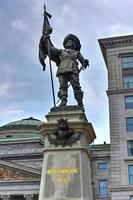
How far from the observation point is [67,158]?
43.8 feet

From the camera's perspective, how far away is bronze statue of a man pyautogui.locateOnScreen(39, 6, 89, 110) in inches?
577

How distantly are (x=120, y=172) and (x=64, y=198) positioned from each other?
5835 centimetres

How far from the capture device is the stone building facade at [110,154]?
70.5 m

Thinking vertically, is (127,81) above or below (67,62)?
above

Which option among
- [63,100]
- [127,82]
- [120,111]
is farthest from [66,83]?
[127,82]

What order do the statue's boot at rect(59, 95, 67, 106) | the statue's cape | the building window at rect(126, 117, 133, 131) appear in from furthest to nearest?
the building window at rect(126, 117, 133, 131) → the statue's cape → the statue's boot at rect(59, 95, 67, 106)

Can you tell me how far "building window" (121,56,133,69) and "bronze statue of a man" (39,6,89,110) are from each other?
61.7 m

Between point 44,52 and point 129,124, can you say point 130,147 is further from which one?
point 44,52

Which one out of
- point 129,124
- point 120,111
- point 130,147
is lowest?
point 130,147

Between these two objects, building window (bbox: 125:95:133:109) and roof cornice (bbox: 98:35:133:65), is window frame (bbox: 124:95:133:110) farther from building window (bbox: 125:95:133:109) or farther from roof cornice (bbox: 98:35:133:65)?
roof cornice (bbox: 98:35:133:65)

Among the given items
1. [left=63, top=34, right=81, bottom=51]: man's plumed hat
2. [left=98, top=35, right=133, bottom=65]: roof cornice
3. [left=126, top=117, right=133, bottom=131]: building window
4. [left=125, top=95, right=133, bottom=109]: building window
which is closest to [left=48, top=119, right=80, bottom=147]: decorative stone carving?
[left=63, top=34, right=81, bottom=51]: man's plumed hat

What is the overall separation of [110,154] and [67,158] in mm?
64453

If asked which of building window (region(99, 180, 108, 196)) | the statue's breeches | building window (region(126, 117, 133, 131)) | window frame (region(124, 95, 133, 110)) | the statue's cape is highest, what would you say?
window frame (region(124, 95, 133, 110))

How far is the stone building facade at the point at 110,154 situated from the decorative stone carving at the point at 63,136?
5650 centimetres
